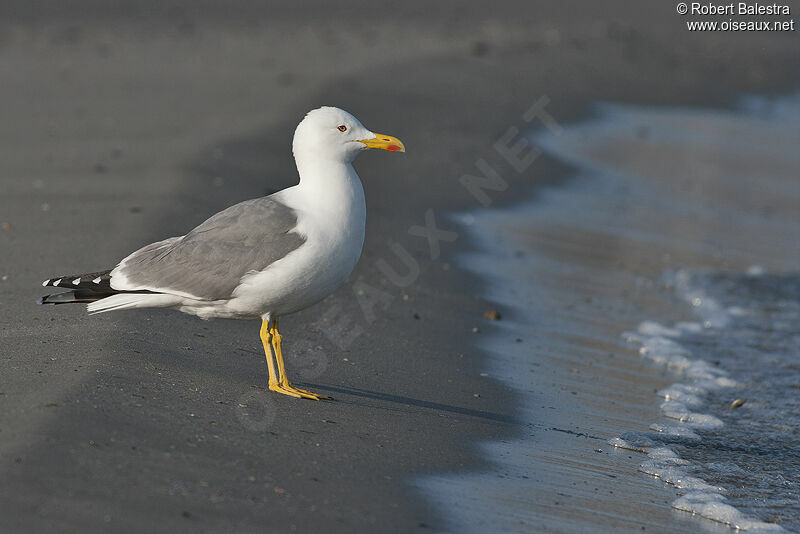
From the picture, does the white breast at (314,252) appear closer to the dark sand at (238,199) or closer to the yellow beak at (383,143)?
the yellow beak at (383,143)

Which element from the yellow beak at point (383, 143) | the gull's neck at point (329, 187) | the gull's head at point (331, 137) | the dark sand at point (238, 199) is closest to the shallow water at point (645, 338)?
the dark sand at point (238, 199)

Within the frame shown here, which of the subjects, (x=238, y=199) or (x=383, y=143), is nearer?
(x=383, y=143)

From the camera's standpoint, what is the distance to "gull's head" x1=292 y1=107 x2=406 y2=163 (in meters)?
6.11

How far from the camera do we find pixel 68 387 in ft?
17.3

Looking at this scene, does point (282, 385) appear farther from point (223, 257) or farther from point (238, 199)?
point (238, 199)

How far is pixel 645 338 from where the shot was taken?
8125mm

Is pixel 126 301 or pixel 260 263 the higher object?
pixel 260 263

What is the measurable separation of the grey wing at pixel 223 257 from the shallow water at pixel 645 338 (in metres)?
1.51

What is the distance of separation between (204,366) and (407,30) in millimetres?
13699

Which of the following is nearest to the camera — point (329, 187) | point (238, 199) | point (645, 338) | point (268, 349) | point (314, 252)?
point (314, 252)

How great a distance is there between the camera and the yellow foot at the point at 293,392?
19.2 ft

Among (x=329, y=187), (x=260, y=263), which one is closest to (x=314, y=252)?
(x=260, y=263)

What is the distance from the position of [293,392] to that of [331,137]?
141cm

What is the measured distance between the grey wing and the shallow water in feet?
4.97
